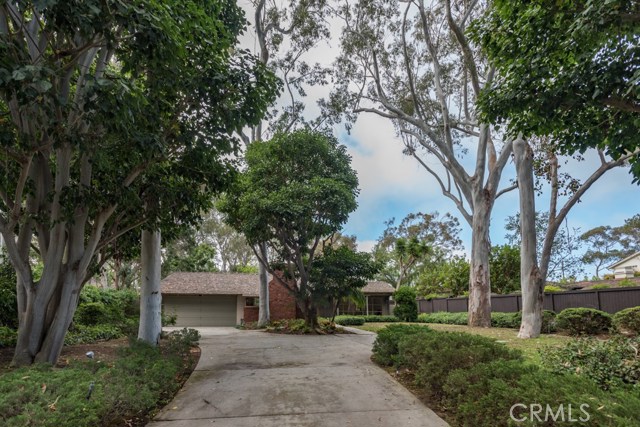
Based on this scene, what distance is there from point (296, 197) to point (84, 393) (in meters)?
11.0

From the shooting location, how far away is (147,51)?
539cm

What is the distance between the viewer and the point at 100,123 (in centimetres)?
597

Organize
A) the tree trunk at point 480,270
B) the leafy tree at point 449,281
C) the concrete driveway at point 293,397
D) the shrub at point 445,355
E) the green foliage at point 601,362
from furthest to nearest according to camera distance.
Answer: the leafy tree at point 449,281
the tree trunk at point 480,270
the shrub at point 445,355
the concrete driveway at point 293,397
the green foliage at point 601,362

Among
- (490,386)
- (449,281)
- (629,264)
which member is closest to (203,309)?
(449,281)

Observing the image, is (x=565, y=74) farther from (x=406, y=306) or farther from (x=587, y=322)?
(x=406, y=306)

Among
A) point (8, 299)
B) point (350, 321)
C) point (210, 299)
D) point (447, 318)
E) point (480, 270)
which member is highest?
point (480, 270)

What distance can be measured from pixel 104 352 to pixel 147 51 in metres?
6.61

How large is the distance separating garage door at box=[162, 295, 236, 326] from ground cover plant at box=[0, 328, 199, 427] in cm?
2071

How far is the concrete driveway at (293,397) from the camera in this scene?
474cm

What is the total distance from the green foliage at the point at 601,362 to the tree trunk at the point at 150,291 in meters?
7.70

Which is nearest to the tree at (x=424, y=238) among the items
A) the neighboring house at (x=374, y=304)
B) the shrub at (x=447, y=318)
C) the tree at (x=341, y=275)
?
the neighboring house at (x=374, y=304)

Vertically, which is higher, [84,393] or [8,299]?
[8,299]

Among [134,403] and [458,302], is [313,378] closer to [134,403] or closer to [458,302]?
[134,403]

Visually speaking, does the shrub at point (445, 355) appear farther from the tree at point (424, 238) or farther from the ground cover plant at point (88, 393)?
the tree at point (424, 238)
